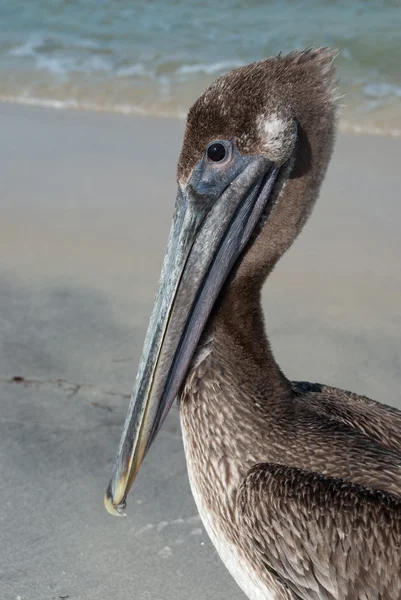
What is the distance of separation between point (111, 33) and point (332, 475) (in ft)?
31.3

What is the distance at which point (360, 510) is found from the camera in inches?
97.0

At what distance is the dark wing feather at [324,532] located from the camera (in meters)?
2.45

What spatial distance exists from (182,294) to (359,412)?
0.81 meters

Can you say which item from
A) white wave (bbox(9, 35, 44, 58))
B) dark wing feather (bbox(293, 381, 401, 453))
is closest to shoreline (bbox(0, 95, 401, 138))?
white wave (bbox(9, 35, 44, 58))

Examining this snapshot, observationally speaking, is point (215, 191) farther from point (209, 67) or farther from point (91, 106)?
point (209, 67)

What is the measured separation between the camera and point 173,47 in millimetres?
10617

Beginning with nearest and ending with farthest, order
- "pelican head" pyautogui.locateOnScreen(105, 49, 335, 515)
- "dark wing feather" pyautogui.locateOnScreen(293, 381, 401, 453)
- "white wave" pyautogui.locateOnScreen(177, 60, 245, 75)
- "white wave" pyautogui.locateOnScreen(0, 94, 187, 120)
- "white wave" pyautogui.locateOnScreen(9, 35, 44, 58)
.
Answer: "pelican head" pyautogui.locateOnScreen(105, 49, 335, 515), "dark wing feather" pyautogui.locateOnScreen(293, 381, 401, 453), "white wave" pyautogui.locateOnScreen(0, 94, 187, 120), "white wave" pyautogui.locateOnScreen(177, 60, 245, 75), "white wave" pyautogui.locateOnScreen(9, 35, 44, 58)

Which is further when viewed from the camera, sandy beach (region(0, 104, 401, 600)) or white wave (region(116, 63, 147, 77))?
white wave (region(116, 63, 147, 77))

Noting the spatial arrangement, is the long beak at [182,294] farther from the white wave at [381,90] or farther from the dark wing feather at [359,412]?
the white wave at [381,90]

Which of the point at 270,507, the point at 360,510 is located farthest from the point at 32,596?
the point at 360,510

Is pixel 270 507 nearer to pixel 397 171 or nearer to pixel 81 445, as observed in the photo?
pixel 81 445

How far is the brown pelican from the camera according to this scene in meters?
2.58

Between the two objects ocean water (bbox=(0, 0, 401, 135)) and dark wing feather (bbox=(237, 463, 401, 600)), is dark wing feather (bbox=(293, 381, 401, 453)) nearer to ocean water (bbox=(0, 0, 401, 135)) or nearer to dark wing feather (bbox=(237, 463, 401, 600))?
dark wing feather (bbox=(237, 463, 401, 600))

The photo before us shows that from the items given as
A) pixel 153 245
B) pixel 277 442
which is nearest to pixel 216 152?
pixel 277 442
